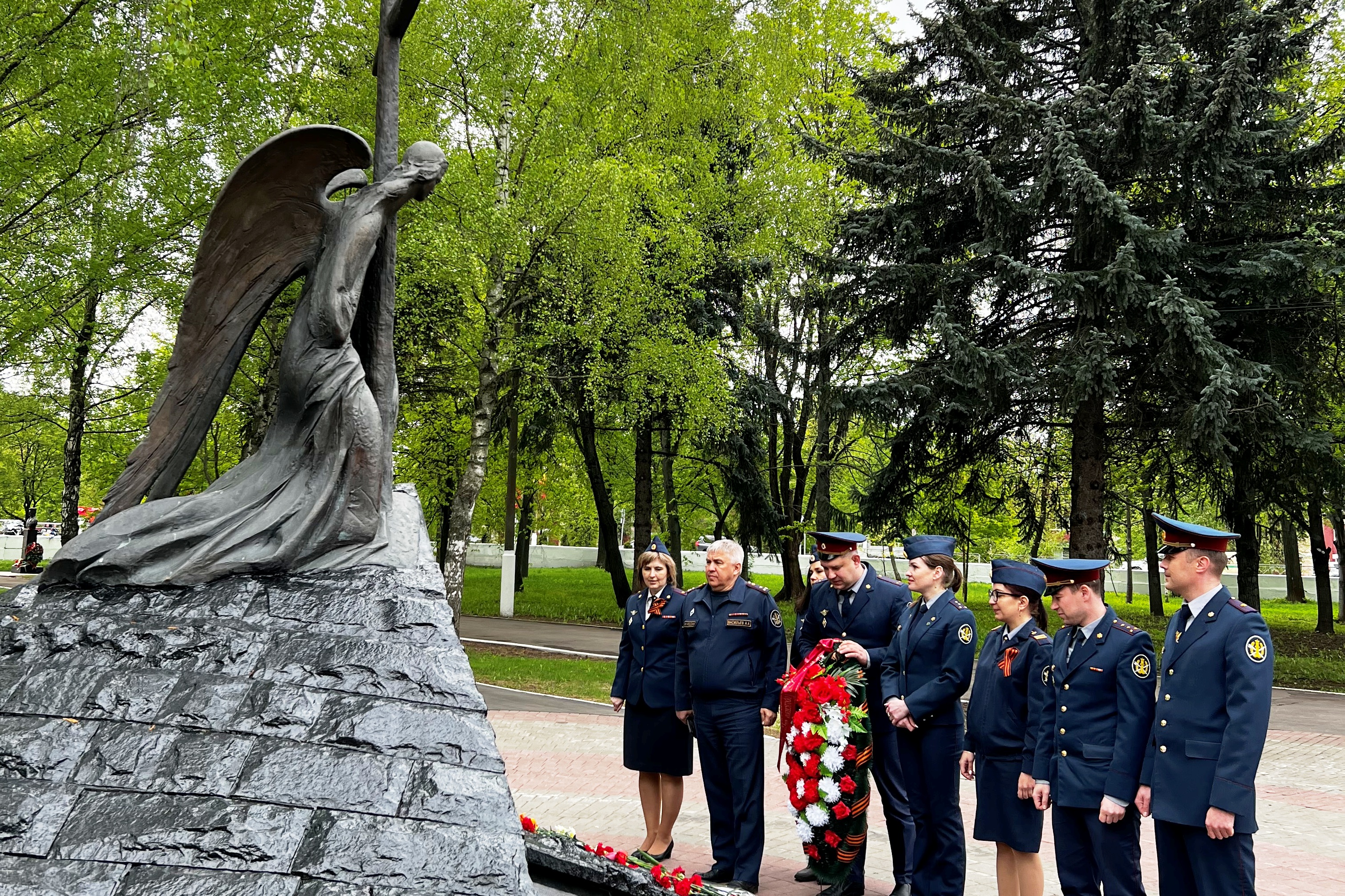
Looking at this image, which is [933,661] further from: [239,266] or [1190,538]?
[239,266]

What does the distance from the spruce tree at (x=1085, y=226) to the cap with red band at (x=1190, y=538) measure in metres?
9.63

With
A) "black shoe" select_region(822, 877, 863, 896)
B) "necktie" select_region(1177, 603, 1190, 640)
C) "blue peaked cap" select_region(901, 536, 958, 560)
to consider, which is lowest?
"black shoe" select_region(822, 877, 863, 896)

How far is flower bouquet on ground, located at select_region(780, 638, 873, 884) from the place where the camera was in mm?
5129

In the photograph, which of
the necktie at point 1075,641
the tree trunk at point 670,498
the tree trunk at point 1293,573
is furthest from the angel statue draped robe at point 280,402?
the tree trunk at point 1293,573

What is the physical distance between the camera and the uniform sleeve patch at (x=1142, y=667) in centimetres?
416

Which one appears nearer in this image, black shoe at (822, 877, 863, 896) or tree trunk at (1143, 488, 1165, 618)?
black shoe at (822, 877, 863, 896)

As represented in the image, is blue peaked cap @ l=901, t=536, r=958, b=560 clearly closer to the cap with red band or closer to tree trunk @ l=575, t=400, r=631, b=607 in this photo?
the cap with red band

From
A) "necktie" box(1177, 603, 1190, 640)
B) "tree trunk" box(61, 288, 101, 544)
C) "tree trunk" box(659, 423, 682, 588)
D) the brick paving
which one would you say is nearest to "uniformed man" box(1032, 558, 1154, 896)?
"necktie" box(1177, 603, 1190, 640)

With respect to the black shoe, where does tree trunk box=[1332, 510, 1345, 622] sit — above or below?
above

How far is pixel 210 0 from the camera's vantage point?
12.9 m

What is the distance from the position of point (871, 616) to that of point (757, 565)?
46.8 m

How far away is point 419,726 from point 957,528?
16.2 m

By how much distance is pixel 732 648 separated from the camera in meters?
5.68

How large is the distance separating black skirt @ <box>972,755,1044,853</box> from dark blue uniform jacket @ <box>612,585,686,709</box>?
75.2 inches
